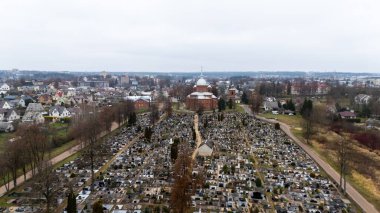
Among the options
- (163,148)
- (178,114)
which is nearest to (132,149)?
(163,148)

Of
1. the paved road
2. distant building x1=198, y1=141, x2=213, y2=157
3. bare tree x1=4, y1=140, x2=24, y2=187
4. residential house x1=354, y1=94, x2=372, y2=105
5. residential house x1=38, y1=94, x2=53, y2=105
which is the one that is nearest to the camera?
the paved road

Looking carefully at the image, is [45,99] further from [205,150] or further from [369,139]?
[369,139]

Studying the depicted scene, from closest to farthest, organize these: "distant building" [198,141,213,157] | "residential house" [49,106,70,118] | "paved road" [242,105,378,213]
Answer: "paved road" [242,105,378,213], "distant building" [198,141,213,157], "residential house" [49,106,70,118]

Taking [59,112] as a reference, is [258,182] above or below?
below

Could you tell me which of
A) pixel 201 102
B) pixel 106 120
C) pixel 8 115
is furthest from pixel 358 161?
pixel 8 115

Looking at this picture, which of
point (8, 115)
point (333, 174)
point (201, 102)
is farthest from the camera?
point (201, 102)

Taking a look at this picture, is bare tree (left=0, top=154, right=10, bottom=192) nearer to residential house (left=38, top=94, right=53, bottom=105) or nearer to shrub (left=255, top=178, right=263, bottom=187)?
shrub (left=255, top=178, right=263, bottom=187)

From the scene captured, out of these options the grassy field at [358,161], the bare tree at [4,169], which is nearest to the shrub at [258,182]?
the grassy field at [358,161]

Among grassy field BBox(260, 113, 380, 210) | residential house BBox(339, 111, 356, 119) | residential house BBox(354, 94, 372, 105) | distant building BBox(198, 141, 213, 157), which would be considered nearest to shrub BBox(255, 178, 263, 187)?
grassy field BBox(260, 113, 380, 210)

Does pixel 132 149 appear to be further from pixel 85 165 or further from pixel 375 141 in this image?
pixel 375 141
